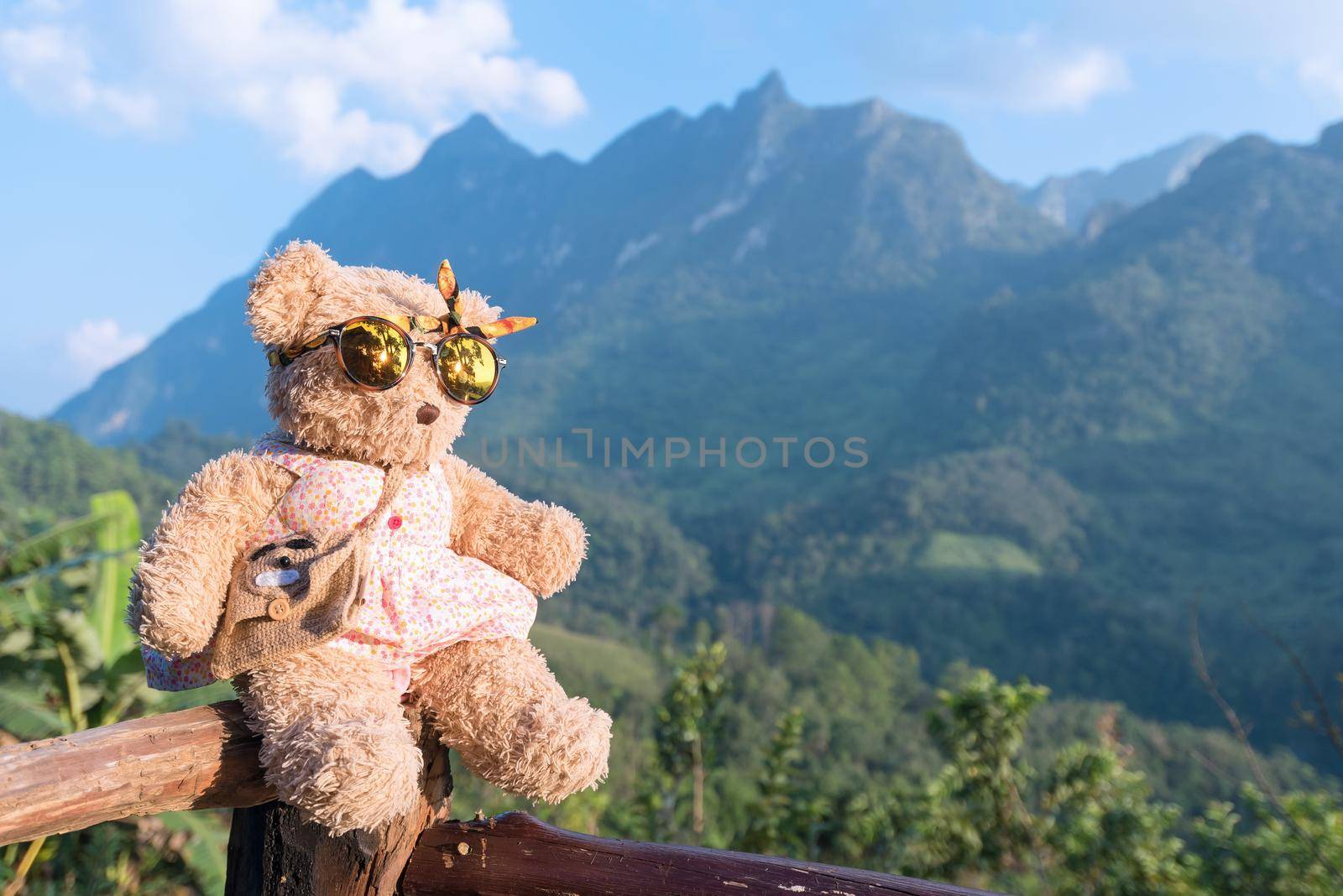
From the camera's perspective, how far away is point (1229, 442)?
8219cm

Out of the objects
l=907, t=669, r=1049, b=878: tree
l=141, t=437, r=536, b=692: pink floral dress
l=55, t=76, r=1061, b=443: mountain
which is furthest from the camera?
l=55, t=76, r=1061, b=443: mountain

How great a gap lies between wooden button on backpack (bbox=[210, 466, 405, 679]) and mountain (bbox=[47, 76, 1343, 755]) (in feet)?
76.3

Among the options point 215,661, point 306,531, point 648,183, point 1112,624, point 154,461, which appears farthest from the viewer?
point 648,183

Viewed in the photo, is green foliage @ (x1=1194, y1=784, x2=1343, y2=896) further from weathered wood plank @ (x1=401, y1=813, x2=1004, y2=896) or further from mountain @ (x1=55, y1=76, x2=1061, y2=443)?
mountain @ (x1=55, y1=76, x2=1061, y2=443)

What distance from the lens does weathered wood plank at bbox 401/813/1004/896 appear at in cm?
150

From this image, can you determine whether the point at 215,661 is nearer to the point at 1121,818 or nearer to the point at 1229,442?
the point at 1121,818

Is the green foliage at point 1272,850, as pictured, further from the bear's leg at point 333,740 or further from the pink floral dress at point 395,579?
the bear's leg at point 333,740

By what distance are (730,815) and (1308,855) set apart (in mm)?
8236

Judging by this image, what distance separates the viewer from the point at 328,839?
1.51 meters

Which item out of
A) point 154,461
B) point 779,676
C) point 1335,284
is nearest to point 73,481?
point 154,461

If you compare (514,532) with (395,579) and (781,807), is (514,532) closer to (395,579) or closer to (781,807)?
(395,579)

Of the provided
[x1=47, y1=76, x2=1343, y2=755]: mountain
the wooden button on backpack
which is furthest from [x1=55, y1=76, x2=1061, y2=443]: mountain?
the wooden button on backpack

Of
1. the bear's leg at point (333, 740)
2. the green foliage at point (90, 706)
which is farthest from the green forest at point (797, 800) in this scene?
the bear's leg at point (333, 740)

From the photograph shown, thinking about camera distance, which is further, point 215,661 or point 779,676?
point 779,676
